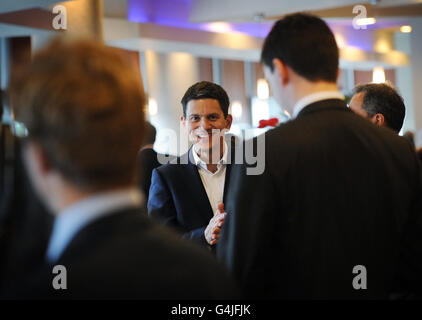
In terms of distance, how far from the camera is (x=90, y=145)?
3.06 feet

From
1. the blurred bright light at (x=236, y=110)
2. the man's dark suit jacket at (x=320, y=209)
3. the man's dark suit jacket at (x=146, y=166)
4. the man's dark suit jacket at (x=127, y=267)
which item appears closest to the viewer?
the man's dark suit jacket at (x=127, y=267)

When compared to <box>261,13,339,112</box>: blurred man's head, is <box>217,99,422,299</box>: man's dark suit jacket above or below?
below

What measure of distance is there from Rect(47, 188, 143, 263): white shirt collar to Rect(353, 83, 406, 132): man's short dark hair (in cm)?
193

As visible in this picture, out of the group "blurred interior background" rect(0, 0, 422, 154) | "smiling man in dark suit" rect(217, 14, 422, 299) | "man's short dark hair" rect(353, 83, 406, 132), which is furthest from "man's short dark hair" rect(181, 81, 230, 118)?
"blurred interior background" rect(0, 0, 422, 154)

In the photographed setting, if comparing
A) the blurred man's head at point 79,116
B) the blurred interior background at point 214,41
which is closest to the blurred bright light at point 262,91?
the blurred interior background at point 214,41

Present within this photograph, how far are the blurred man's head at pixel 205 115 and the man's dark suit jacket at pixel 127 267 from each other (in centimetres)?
166

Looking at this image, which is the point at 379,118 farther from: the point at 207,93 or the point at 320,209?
the point at 320,209

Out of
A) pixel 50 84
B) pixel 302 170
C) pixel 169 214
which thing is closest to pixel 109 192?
pixel 50 84

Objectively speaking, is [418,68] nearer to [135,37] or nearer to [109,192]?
[135,37]

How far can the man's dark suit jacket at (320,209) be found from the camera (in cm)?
154

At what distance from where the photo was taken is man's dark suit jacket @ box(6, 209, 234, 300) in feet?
2.95

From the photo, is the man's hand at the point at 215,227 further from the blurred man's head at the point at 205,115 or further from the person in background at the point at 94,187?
the person in background at the point at 94,187

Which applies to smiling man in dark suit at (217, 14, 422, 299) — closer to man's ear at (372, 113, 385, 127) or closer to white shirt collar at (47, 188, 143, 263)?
white shirt collar at (47, 188, 143, 263)

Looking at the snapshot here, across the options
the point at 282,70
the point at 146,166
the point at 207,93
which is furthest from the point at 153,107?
the point at 282,70
